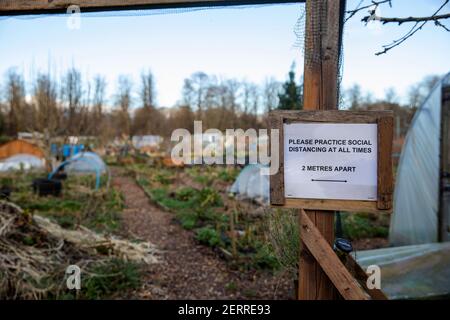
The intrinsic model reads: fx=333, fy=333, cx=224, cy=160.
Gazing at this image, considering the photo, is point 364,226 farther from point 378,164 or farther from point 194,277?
point 378,164

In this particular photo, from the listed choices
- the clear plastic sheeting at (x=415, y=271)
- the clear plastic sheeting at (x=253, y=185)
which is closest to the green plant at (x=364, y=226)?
the clear plastic sheeting at (x=253, y=185)

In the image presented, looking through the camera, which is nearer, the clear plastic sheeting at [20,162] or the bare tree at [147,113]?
the clear plastic sheeting at [20,162]

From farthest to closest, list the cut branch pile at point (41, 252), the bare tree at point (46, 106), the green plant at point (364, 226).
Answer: the bare tree at point (46, 106) → the green plant at point (364, 226) → the cut branch pile at point (41, 252)

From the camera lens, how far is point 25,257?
428cm

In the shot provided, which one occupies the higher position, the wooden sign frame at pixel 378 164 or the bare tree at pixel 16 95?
the bare tree at pixel 16 95

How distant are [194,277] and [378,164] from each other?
3.91 metres

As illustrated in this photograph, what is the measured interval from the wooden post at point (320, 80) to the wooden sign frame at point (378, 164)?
8 centimetres

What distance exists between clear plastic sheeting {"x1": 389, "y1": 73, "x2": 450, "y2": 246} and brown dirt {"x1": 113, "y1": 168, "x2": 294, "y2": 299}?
277 centimetres

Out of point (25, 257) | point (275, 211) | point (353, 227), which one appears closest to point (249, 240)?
point (353, 227)

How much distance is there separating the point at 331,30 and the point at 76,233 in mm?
5300

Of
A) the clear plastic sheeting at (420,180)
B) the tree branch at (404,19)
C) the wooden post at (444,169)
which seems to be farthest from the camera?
the clear plastic sheeting at (420,180)

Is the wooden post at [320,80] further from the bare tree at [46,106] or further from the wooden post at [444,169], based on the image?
the bare tree at [46,106]

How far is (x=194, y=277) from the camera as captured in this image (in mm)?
4941

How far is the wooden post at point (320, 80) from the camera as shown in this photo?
5.68 ft
